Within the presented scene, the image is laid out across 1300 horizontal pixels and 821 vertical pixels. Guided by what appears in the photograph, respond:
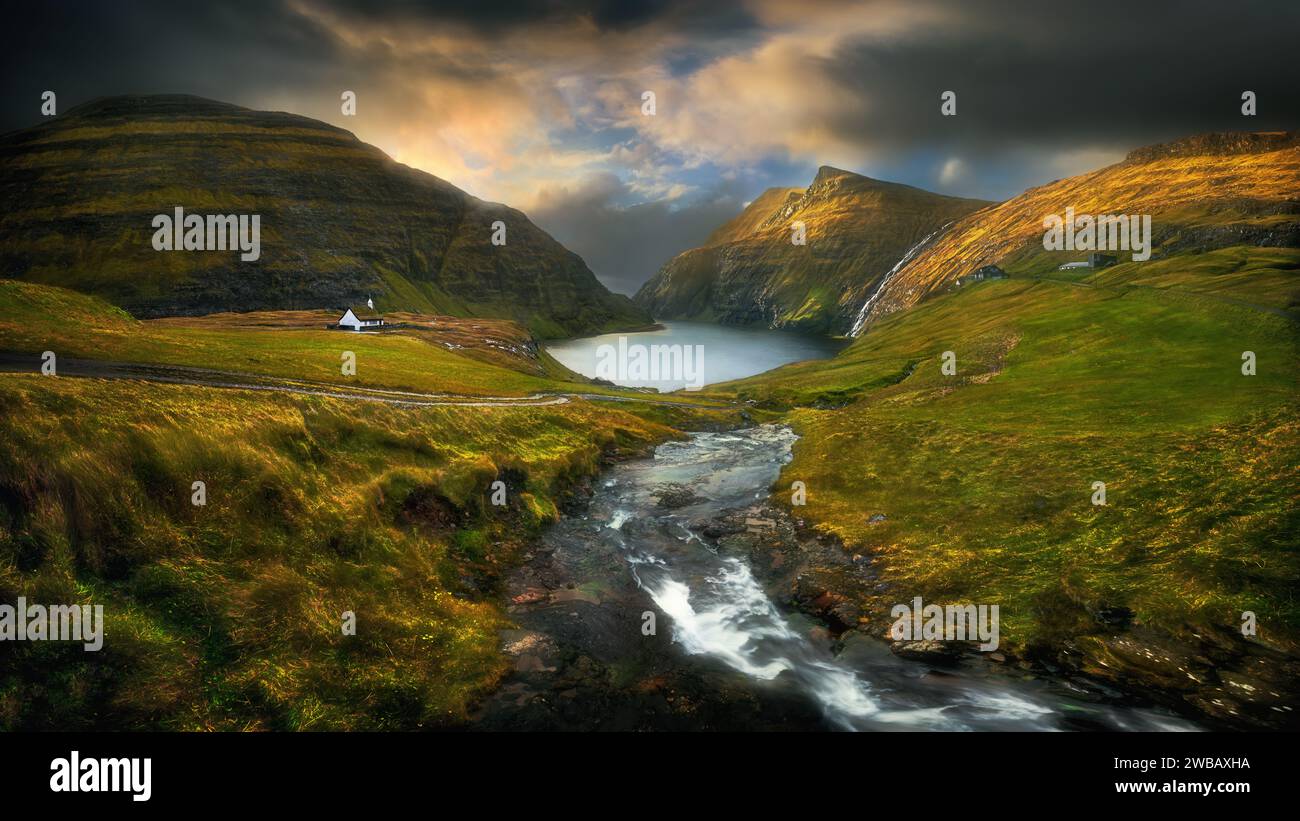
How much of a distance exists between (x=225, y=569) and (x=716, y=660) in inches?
695

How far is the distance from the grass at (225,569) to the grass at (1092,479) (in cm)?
1940

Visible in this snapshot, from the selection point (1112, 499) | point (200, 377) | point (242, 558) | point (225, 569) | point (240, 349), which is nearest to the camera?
point (225, 569)

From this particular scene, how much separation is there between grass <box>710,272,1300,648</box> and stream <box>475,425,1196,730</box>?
3340 millimetres

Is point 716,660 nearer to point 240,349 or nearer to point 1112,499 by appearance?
point 1112,499

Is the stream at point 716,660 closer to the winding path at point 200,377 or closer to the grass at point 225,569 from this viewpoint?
the grass at point 225,569

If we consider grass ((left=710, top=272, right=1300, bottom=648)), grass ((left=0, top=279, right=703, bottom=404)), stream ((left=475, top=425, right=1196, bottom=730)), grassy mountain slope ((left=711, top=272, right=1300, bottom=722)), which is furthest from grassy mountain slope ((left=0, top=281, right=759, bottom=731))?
grass ((left=0, top=279, right=703, bottom=404))

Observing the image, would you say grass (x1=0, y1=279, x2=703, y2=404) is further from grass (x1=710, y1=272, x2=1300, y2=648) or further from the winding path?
grass (x1=710, y1=272, x2=1300, y2=648)

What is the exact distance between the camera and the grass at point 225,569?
1421cm

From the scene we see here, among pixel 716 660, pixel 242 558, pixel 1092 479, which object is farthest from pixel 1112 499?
pixel 242 558

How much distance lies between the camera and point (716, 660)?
2169cm

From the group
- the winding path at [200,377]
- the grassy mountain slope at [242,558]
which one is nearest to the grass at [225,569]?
the grassy mountain slope at [242,558]
